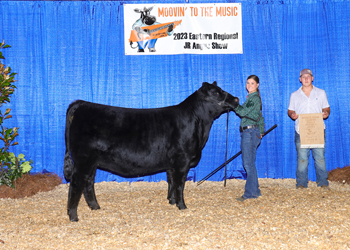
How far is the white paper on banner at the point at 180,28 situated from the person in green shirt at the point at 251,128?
158 cm

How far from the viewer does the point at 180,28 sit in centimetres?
585

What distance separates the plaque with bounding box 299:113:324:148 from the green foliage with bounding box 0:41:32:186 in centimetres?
457

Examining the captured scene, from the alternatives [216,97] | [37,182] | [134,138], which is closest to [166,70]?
[216,97]

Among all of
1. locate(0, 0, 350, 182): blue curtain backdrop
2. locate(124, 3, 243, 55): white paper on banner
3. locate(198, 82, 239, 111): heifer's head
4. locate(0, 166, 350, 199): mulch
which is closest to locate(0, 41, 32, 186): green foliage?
locate(0, 166, 350, 199): mulch

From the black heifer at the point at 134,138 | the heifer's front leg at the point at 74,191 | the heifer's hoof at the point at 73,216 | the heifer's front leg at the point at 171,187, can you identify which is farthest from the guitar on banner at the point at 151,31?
the heifer's hoof at the point at 73,216

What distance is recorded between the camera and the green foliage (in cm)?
521

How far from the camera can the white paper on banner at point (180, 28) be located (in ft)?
19.1

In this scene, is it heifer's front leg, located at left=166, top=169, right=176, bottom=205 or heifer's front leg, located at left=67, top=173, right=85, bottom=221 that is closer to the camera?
heifer's front leg, located at left=67, top=173, right=85, bottom=221

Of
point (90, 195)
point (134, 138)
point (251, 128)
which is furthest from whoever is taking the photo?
point (251, 128)

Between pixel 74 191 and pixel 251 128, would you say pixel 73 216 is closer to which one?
pixel 74 191

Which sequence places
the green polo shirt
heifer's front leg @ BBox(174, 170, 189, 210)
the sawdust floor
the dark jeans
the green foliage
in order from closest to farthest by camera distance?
the sawdust floor < heifer's front leg @ BBox(174, 170, 189, 210) < the green polo shirt < the dark jeans < the green foliage

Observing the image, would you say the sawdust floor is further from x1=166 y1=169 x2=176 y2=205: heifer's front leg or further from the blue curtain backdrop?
the blue curtain backdrop

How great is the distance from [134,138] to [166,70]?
2369mm

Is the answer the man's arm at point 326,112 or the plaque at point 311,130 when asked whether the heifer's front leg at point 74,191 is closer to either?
the plaque at point 311,130
